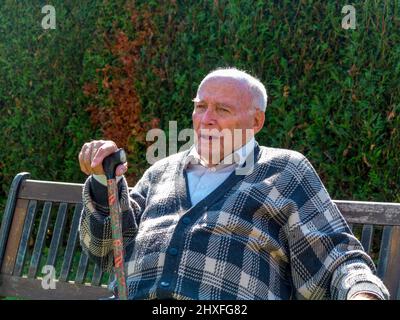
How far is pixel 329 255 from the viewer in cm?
268

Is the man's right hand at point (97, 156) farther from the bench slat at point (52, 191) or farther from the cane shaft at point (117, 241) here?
the bench slat at point (52, 191)

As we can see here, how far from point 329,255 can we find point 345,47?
1.68 m

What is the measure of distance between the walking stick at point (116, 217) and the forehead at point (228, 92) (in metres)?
0.50

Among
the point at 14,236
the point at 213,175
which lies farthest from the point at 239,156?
the point at 14,236

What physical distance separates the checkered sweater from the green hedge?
1.17 m

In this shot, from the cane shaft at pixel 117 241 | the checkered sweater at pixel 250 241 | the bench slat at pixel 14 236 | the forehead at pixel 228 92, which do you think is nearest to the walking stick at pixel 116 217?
the cane shaft at pixel 117 241

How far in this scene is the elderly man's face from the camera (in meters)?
2.98

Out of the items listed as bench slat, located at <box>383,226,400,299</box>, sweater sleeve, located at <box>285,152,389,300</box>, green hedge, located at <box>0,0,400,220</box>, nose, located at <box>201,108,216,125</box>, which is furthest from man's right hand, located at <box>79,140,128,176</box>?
green hedge, located at <box>0,0,400,220</box>

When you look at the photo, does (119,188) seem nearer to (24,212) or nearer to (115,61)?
(24,212)

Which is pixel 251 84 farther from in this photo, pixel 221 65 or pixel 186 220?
pixel 221 65

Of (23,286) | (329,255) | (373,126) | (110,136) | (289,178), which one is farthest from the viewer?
(110,136)

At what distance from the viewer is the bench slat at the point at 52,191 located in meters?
3.48

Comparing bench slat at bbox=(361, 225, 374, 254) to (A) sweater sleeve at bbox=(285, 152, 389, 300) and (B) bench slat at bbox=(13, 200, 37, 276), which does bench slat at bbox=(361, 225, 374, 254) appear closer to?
(A) sweater sleeve at bbox=(285, 152, 389, 300)
